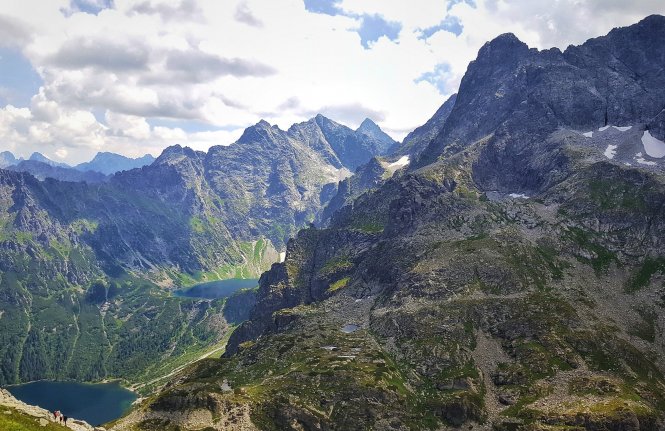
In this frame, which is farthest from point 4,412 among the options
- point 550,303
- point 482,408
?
point 550,303

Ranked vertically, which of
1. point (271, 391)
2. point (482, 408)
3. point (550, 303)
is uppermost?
point (550, 303)

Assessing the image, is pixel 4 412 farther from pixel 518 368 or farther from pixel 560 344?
pixel 560 344

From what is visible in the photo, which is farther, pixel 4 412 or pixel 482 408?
pixel 482 408

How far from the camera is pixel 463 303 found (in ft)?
652

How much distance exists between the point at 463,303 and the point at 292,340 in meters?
69.9

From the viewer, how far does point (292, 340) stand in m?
200

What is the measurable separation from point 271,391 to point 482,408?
62.8 metres

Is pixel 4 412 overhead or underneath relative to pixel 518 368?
overhead

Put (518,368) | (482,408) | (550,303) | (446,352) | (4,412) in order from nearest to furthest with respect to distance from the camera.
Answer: (4,412) < (482,408) < (518,368) < (446,352) < (550,303)

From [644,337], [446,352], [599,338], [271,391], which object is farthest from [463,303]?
[271,391]

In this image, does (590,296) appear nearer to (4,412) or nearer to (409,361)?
(409,361)

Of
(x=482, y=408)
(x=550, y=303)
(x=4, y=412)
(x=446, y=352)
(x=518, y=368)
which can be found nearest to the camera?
(x=4, y=412)

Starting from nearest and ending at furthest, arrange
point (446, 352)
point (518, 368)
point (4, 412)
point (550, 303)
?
1. point (4, 412)
2. point (518, 368)
3. point (446, 352)
4. point (550, 303)

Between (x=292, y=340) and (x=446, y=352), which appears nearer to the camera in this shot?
(x=446, y=352)
